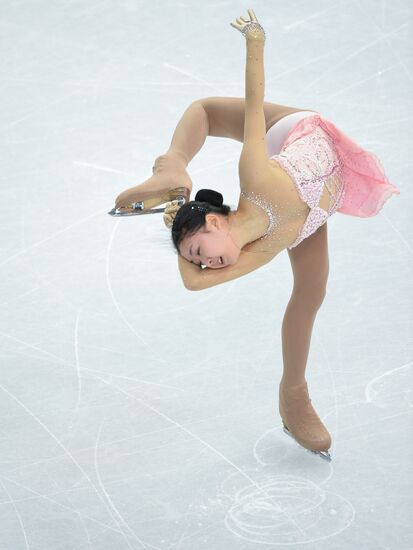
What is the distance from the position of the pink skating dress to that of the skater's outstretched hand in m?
0.27

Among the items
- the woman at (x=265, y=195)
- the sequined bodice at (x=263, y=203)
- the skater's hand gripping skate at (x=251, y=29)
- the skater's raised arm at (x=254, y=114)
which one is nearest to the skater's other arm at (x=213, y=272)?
the woman at (x=265, y=195)

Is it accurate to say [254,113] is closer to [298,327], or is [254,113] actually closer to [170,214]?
[170,214]

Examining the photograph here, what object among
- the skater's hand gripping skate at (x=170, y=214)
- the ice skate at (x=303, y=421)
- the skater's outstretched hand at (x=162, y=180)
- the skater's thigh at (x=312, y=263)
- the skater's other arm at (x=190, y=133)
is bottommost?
the ice skate at (x=303, y=421)

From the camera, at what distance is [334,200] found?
3504mm

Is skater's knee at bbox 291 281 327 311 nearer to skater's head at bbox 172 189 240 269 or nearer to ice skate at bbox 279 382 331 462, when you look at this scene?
ice skate at bbox 279 382 331 462

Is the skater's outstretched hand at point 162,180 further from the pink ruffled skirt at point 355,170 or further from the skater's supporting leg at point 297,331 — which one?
the skater's supporting leg at point 297,331

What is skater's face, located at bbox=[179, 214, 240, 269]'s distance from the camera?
10.8ft

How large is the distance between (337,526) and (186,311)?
1304 mm

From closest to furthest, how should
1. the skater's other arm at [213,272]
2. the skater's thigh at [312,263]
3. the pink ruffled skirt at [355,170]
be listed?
the skater's other arm at [213,272]
the pink ruffled skirt at [355,170]
the skater's thigh at [312,263]

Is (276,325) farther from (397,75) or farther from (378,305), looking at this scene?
(397,75)

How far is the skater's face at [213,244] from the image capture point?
3295 mm

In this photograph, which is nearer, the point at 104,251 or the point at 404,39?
the point at 104,251

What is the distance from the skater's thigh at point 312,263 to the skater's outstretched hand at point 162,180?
42cm

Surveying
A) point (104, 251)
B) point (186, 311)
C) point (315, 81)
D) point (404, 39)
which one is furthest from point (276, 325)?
point (404, 39)
